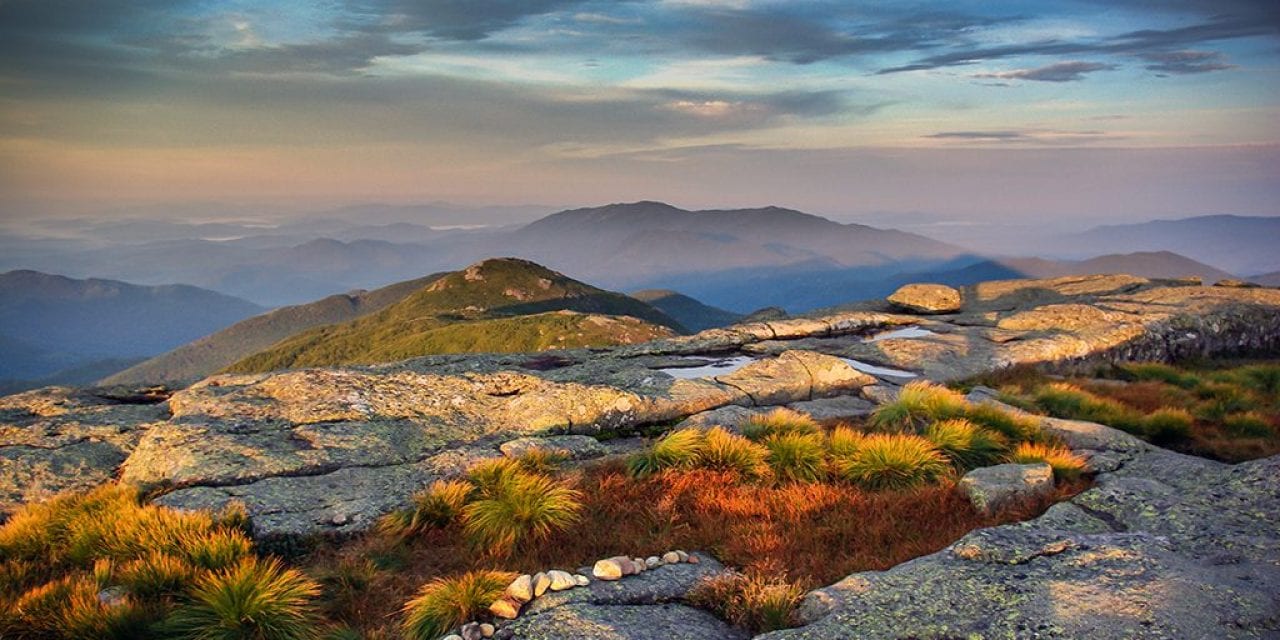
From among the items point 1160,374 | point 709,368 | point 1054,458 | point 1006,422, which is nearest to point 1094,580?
point 1054,458

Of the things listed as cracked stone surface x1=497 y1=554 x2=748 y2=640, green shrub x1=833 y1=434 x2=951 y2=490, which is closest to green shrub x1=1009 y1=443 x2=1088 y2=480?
green shrub x1=833 y1=434 x2=951 y2=490

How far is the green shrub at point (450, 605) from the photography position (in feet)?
25.8

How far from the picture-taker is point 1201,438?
54.2ft

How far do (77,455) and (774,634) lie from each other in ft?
49.4

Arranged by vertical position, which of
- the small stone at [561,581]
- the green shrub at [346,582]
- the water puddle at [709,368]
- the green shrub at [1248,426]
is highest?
the small stone at [561,581]

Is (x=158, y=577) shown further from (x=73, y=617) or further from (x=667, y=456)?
(x=667, y=456)

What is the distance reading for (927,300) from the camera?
34.5m

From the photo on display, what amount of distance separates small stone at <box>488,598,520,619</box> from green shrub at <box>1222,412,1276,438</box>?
18235 mm

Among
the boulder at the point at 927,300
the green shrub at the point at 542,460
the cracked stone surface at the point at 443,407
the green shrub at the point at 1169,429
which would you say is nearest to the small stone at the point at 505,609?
the cracked stone surface at the point at 443,407

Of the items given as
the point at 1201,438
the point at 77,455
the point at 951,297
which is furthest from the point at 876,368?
the point at 77,455

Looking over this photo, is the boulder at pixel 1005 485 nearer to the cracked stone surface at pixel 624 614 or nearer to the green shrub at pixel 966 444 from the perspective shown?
the green shrub at pixel 966 444

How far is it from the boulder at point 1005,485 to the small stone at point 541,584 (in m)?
6.91

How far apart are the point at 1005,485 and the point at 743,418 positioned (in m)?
6.63

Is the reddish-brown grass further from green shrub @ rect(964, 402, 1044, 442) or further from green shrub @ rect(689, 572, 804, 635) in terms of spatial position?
green shrub @ rect(964, 402, 1044, 442)
